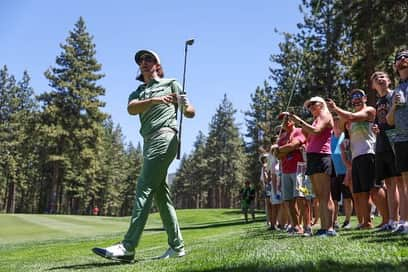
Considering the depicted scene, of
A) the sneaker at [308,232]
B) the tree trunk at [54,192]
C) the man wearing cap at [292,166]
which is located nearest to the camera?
the sneaker at [308,232]

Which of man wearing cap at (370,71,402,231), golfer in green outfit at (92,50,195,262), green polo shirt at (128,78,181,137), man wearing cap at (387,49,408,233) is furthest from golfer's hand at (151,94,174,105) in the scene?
man wearing cap at (370,71,402,231)

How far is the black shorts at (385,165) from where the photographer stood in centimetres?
615

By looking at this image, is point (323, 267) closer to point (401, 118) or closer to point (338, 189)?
point (401, 118)

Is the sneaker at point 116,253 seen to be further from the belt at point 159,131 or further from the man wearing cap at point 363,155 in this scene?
the man wearing cap at point 363,155

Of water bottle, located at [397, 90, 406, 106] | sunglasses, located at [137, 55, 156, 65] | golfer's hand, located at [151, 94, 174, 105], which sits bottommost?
golfer's hand, located at [151, 94, 174, 105]

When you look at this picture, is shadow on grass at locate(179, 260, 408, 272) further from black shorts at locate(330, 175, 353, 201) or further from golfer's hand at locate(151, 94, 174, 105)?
black shorts at locate(330, 175, 353, 201)

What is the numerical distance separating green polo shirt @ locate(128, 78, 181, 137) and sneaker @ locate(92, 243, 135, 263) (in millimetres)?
1304

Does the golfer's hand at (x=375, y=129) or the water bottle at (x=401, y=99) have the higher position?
the water bottle at (x=401, y=99)

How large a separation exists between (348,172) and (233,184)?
68433mm

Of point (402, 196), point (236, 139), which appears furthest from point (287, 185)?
point (236, 139)

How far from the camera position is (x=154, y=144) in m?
A: 5.10

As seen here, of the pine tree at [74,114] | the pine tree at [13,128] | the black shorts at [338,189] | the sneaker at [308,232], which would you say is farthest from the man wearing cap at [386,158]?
the pine tree at [13,128]

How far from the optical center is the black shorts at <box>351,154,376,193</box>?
700 cm

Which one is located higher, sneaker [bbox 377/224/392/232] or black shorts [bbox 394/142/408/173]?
black shorts [bbox 394/142/408/173]
